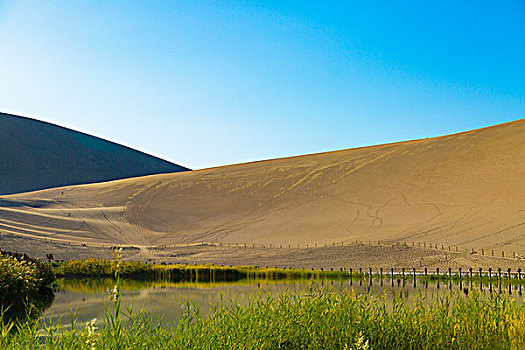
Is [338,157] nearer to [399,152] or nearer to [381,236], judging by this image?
[399,152]

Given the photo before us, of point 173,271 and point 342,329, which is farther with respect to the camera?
point 173,271

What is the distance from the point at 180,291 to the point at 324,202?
34652 mm

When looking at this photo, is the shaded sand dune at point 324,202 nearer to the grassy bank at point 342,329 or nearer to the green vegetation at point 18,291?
the green vegetation at point 18,291

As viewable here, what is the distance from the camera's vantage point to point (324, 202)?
171 ft

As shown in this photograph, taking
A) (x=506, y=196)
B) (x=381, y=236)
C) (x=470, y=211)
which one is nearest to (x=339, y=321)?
(x=381, y=236)

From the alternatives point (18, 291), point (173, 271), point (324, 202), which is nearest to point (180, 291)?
point (18, 291)

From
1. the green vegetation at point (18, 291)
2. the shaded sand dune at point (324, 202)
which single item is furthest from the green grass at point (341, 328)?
the shaded sand dune at point (324, 202)

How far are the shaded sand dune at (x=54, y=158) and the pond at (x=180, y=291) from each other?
288 feet

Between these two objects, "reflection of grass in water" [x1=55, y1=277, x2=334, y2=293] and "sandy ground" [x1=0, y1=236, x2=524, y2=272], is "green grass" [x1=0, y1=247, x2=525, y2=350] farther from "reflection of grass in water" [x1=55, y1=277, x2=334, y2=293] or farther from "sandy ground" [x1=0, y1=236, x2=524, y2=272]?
"sandy ground" [x1=0, y1=236, x2=524, y2=272]

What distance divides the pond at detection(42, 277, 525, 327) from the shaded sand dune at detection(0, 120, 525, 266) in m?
14.4

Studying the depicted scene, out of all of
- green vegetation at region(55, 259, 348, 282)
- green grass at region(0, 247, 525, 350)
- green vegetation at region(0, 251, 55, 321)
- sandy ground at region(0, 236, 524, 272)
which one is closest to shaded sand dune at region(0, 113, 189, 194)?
sandy ground at region(0, 236, 524, 272)

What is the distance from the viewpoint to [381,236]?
3888cm

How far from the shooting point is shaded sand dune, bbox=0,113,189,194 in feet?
343

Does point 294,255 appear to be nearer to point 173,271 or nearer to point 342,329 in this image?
point 173,271
